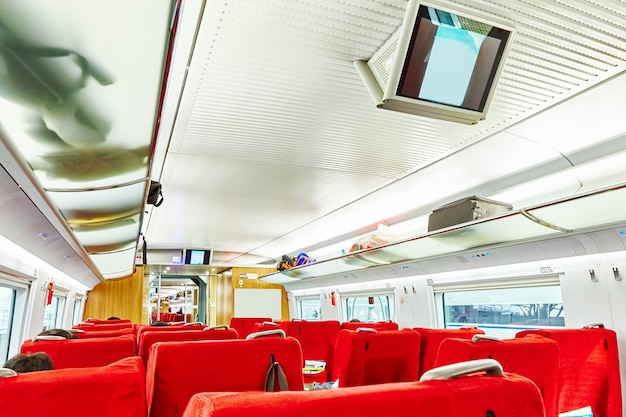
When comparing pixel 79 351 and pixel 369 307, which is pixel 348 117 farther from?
pixel 369 307

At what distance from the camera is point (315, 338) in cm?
636

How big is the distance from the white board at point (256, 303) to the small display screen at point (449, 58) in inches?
507

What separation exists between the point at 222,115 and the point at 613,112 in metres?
3.22

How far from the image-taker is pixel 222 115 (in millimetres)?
3932

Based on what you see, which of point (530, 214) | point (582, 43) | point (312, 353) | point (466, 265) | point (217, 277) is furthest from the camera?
point (217, 277)

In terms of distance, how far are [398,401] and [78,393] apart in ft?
3.63

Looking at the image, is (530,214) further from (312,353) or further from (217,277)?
(217,277)

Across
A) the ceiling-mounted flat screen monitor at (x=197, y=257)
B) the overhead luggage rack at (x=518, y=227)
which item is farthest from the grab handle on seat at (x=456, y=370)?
the ceiling-mounted flat screen monitor at (x=197, y=257)

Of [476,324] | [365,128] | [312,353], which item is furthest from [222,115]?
[476,324]

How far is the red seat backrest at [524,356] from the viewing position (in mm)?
2414

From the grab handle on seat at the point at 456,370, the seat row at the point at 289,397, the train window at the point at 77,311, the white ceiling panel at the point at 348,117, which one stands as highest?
the white ceiling panel at the point at 348,117

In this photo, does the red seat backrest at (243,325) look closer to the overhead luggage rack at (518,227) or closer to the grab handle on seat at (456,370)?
the overhead luggage rack at (518,227)

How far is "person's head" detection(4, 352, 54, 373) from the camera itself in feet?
8.18

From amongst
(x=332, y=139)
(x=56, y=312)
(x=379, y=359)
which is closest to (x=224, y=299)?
(x=56, y=312)
